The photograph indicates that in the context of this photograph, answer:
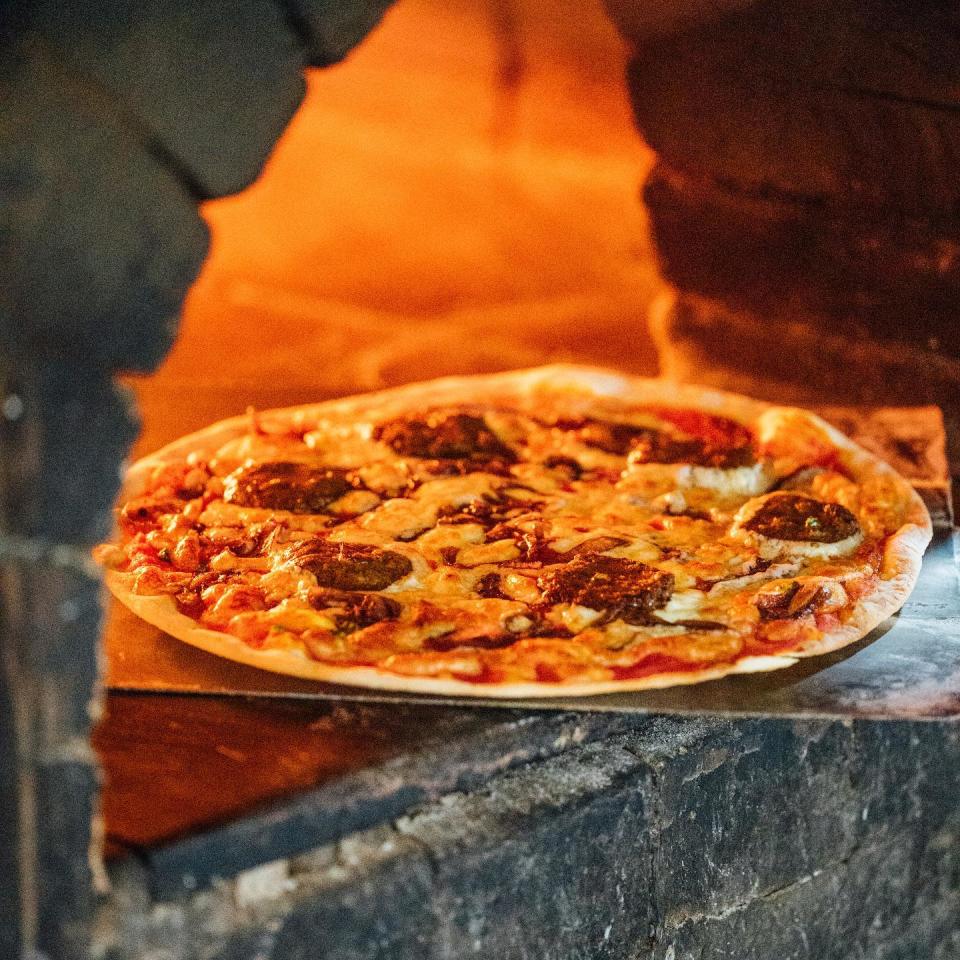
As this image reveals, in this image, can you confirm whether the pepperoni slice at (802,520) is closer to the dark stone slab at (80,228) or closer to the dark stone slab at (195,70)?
the dark stone slab at (195,70)

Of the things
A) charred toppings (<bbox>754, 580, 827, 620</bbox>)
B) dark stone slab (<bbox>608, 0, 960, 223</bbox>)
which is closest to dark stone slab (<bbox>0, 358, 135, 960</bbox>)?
charred toppings (<bbox>754, 580, 827, 620</bbox>)

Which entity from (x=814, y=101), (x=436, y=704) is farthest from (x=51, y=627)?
(x=814, y=101)

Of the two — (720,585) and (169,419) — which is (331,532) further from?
(169,419)

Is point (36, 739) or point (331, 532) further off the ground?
point (36, 739)

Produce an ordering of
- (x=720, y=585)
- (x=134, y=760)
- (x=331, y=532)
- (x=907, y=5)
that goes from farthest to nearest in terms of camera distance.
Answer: (x=907, y=5) < (x=331, y=532) < (x=720, y=585) < (x=134, y=760)

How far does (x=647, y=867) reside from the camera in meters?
3.43

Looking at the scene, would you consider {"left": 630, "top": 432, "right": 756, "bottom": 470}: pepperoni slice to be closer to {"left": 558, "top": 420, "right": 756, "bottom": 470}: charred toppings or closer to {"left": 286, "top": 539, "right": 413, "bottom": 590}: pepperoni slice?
{"left": 558, "top": 420, "right": 756, "bottom": 470}: charred toppings

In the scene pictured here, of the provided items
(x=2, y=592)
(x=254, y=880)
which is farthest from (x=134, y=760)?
(x=2, y=592)

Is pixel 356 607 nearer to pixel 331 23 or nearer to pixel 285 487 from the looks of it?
pixel 285 487

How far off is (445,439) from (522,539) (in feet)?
2.88

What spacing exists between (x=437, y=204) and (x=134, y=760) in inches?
446

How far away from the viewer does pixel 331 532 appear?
4.13 meters

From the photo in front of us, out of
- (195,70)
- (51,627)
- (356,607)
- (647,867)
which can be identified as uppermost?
(195,70)

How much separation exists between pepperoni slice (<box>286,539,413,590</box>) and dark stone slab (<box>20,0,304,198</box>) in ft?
4.96
